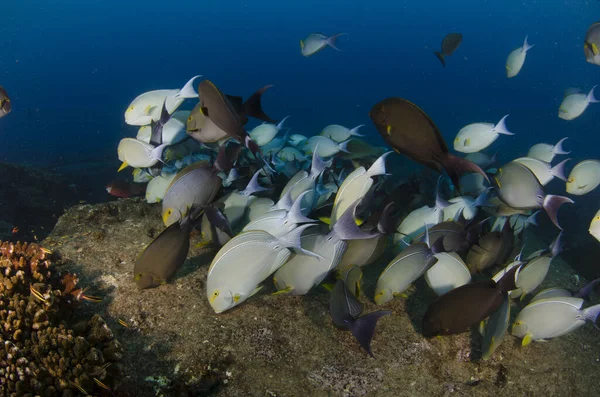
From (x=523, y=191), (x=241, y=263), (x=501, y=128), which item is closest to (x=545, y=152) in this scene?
(x=501, y=128)

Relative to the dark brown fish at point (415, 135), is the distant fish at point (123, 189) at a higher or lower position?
lower

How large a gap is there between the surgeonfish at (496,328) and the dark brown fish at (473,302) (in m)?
0.12

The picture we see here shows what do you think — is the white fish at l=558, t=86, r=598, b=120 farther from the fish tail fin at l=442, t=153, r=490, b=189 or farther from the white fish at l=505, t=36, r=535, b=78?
the fish tail fin at l=442, t=153, r=490, b=189

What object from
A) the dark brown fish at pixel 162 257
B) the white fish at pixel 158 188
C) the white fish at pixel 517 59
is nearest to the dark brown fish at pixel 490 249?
the dark brown fish at pixel 162 257

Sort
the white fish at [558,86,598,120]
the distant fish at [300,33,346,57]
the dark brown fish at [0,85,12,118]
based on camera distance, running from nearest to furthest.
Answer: the dark brown fish at [0,85,12,118] < the white fish at [558,86,598,120] < the distant fish at [300,33,346,57]

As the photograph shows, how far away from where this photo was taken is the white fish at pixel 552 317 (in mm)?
2918

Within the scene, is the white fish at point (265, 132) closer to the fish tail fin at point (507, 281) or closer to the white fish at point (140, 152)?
the white fish at point (140, 152)

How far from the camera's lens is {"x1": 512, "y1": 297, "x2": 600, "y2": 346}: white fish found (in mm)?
2918

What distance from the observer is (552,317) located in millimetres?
2949

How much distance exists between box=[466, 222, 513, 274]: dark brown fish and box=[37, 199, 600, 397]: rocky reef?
0.60 metres

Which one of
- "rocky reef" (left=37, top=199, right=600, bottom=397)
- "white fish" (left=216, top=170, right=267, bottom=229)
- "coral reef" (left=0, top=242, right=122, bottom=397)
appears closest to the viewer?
"coral reef" (left=0, top=242, right=122, bottom=397)

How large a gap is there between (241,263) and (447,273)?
1.97 m

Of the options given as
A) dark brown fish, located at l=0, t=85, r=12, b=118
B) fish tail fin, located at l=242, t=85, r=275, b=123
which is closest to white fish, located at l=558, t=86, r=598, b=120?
fish tail fin, located at l=242, t=85, r=275, b=123

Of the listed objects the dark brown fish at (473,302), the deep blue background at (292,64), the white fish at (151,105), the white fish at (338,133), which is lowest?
the deep blue background at (292,64)
